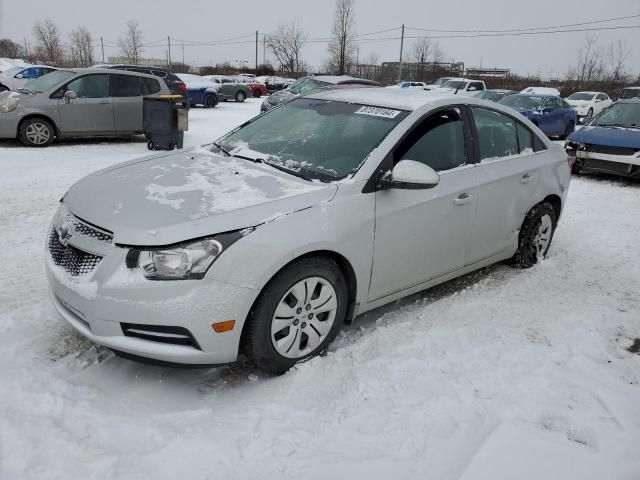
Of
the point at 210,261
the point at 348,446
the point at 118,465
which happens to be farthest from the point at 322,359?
the point at 118,465

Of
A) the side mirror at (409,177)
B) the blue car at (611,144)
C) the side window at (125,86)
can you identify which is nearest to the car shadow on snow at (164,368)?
the side mirror at (409,177)

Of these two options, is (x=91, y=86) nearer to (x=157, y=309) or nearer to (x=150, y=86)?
(x=150, y=86)

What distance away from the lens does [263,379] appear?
10.0 ft

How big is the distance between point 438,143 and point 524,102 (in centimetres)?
1454

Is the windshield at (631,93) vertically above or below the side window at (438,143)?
above

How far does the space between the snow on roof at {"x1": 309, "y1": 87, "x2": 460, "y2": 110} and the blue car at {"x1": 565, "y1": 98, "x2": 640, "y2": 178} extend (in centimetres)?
652

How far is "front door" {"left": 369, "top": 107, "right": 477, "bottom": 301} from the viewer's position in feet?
11.1

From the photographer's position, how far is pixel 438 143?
3789 mm

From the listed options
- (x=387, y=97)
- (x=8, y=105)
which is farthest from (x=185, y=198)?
(x=8, y=105)

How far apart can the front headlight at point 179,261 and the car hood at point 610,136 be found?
8851 millimetres

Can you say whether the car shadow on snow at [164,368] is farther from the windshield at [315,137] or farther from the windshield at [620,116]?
the windshield at [620,116]

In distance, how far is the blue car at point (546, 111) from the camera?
16.0 meters

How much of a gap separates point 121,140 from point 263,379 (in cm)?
987

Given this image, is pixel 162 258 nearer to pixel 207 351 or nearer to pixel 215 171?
pixel 207 351
